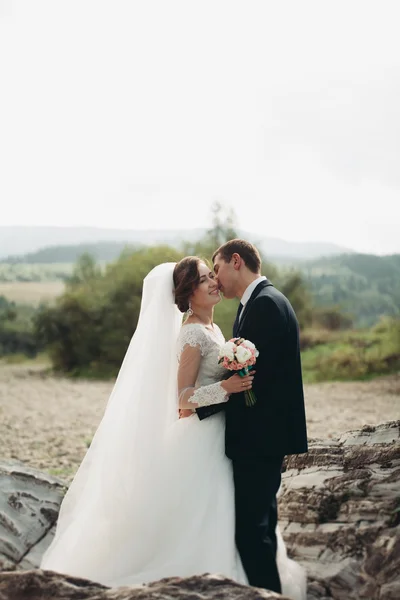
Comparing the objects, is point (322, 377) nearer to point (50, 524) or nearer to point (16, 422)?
point (16, 422)

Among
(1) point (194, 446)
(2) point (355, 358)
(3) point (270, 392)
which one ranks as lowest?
(2) point (355, 358)

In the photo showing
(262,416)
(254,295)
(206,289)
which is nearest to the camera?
(262,416)

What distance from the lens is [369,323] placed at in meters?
23.9

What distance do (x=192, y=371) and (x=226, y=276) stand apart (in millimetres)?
690

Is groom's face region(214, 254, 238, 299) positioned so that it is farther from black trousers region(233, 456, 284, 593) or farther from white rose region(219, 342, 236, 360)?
black trousers region(233, 456, 284, 593)

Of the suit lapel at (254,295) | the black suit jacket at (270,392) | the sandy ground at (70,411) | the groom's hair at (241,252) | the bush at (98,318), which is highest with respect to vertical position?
the groom's hair at (241,252)

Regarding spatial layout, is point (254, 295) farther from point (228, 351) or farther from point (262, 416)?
point (262, 416)

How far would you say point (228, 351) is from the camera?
14.1 ft

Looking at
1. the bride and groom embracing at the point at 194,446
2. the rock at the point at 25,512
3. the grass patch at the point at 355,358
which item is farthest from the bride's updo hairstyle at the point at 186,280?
the grass patch at the point at 355,358

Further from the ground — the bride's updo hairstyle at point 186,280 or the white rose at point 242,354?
the bride's updo hairstyle at point 186,280

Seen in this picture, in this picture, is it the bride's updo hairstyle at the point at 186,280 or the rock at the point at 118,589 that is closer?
the rock at the point at 118,589

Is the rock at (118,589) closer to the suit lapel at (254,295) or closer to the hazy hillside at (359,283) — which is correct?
the suit lapel at (254,295)

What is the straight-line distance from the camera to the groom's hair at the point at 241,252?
479cm

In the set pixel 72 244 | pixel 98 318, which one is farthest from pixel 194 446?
pixel 72 244
